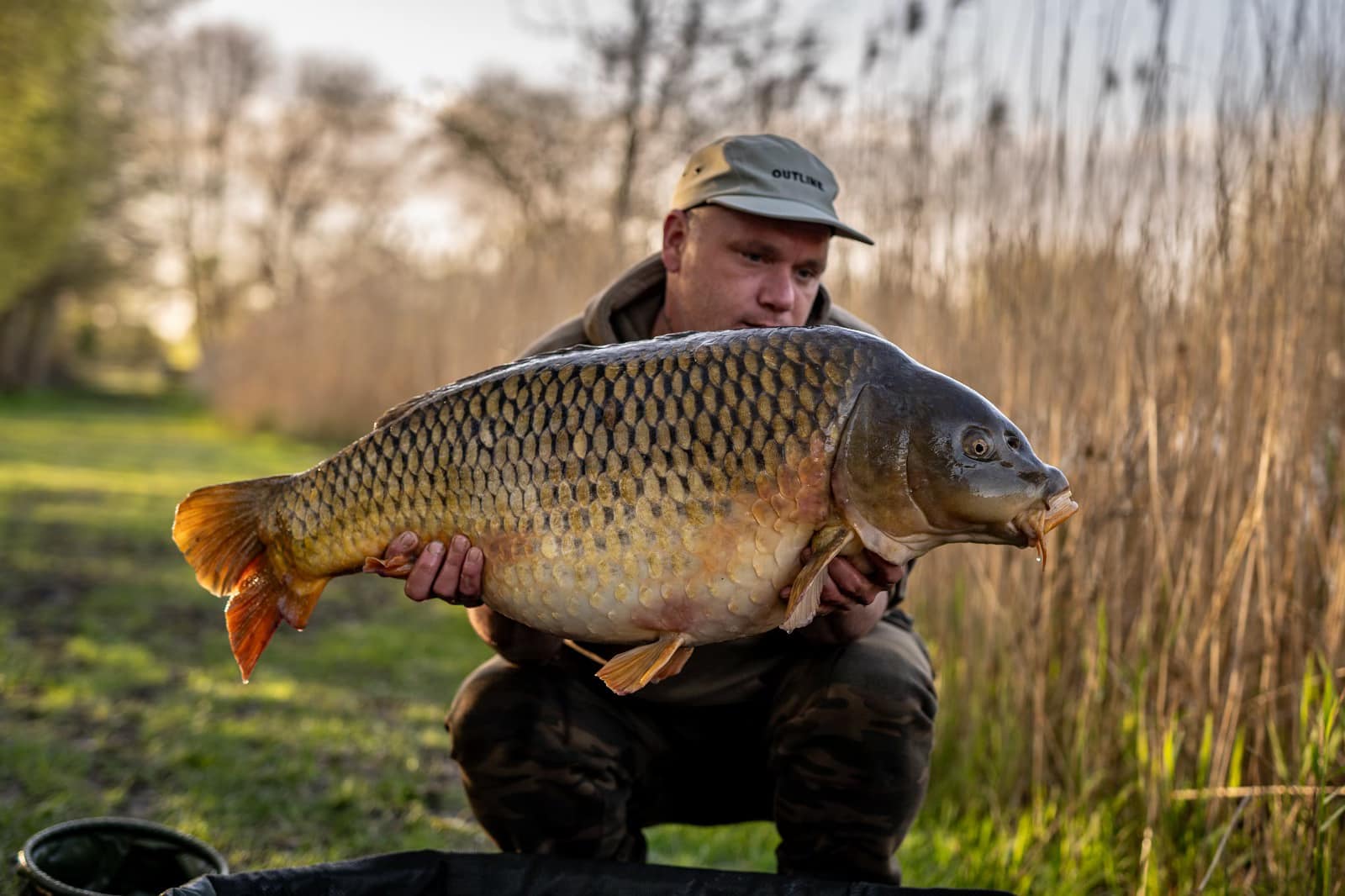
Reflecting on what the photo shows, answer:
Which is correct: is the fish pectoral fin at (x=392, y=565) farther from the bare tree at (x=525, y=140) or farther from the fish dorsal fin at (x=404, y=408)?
the bare tree at (x=525, y=140)

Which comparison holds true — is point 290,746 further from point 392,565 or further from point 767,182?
point 767,182

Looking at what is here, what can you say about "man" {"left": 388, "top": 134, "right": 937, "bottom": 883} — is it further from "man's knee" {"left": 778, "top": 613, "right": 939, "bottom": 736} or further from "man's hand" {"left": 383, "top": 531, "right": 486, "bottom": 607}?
"man's hand" {"left": 383, "top": 531, "right": 486, "bottom": 607}

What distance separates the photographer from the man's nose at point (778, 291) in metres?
1.86

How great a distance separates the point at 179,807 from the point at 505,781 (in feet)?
3.49

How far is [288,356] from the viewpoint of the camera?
1310cm

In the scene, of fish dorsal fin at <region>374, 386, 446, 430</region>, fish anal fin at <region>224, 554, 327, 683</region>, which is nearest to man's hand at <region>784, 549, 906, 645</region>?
fish dorsal fin at <region>374, 386, 446, 430</region>

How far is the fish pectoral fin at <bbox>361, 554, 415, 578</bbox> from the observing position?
151cm

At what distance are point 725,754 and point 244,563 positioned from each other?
0.79 m

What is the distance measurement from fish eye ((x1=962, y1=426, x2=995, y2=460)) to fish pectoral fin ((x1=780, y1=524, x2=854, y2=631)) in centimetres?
16

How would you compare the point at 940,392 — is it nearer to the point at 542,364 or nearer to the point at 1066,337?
the point at 542,364

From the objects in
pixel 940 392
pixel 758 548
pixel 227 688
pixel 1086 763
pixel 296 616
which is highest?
pixel 940 392

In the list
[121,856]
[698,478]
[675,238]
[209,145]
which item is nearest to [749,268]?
[675,238]

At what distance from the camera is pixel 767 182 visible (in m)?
1.84

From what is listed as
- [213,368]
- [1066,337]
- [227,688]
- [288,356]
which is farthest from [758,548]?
[213,368]
